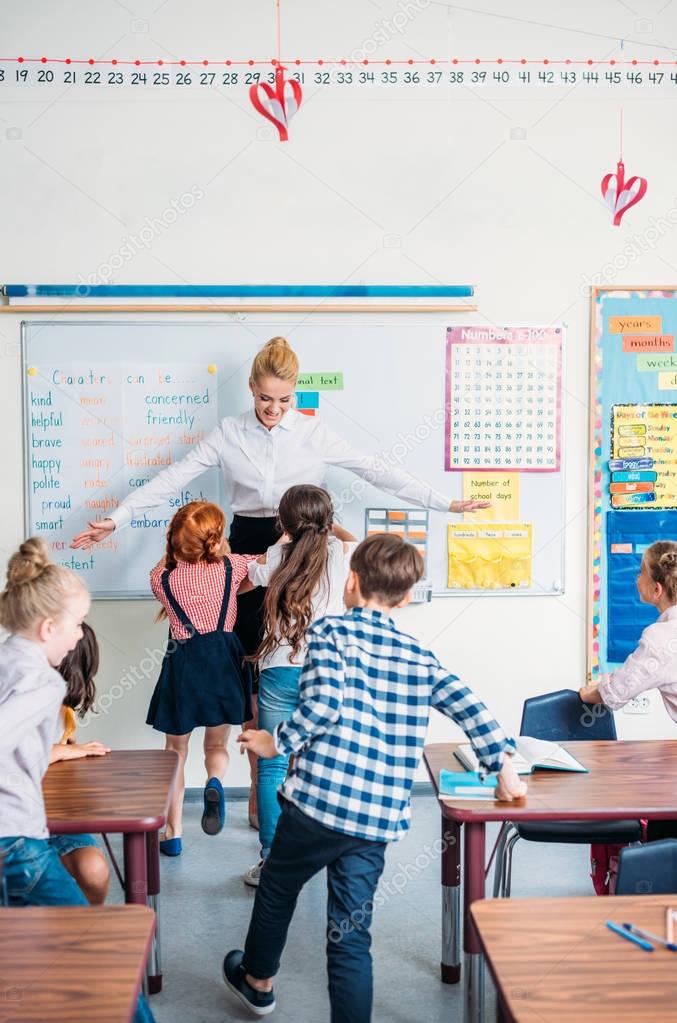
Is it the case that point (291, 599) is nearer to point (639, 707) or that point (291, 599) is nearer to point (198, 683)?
point (198, 683)

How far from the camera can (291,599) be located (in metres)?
2.91

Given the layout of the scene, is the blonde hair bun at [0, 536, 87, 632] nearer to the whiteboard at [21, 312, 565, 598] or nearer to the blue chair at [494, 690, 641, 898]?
the blue chair at [494, 690, 641, 898]

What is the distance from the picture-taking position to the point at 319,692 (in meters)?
2.03

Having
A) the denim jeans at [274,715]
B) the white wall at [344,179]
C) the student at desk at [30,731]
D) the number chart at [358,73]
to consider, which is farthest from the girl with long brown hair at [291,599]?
the number chart at [358,73]

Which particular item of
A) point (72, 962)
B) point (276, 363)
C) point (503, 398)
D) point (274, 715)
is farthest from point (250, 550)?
point (72, 962)

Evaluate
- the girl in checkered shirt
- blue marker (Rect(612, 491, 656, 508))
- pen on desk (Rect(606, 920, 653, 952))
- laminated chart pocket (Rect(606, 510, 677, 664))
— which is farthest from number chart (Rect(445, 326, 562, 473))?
pen on desk (Rect(606, 920, 653, 952))

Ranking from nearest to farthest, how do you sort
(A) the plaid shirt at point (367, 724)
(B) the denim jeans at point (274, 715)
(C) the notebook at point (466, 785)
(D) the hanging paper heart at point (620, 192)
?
(A) the plaid shirt at point (367, 724), (C) the notebook at point (466, 785), (B) the denim jeans at point (274, 715), (D) the hanging paper heart at point (620, 192)

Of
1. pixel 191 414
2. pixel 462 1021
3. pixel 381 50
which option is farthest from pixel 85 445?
pixel 462 1021

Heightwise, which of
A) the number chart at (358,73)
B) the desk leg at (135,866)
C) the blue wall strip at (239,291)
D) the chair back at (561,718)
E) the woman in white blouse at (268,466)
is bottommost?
the desk leg at (135,866)

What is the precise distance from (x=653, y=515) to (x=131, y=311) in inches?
93.2

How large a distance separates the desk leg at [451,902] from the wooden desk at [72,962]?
1168 millimetres

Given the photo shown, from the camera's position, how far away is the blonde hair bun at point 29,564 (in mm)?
2141

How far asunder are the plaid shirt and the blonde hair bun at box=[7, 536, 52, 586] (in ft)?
2.09

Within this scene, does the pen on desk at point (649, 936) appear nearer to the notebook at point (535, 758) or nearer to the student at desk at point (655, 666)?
the notebook at point (535, 758)
